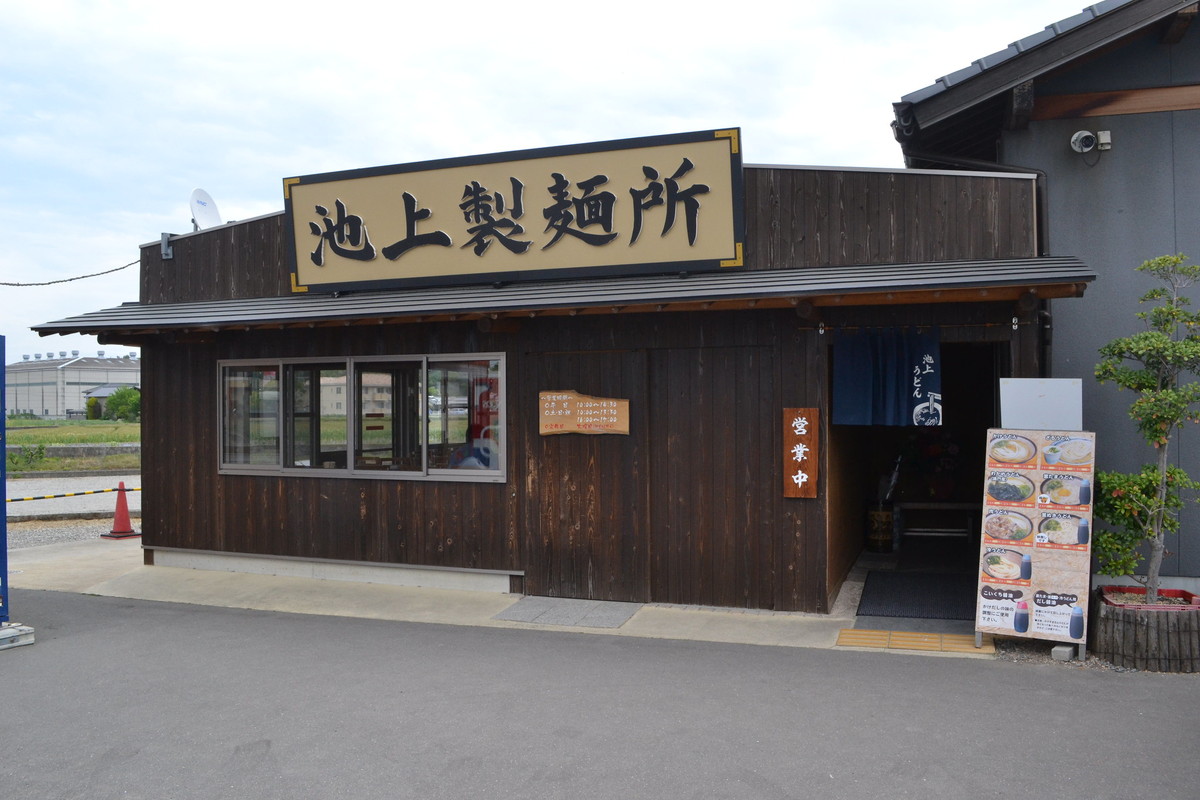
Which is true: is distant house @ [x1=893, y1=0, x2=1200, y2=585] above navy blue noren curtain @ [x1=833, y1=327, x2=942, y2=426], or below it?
above

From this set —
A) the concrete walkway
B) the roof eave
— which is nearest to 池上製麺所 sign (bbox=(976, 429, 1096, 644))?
the concrete walkway

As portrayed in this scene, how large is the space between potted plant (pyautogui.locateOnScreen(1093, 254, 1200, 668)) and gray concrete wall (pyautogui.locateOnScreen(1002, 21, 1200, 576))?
3.54 feet

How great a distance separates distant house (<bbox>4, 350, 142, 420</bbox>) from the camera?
84.3 m

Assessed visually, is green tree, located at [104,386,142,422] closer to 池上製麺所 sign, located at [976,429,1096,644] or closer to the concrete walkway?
the concrete walkway

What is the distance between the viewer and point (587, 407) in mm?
9242

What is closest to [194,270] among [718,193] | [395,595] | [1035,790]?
[395,595]

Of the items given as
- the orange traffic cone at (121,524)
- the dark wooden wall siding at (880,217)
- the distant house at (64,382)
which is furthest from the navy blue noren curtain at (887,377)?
the distant house at (64,382)

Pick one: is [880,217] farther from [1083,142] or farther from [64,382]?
[64,382]

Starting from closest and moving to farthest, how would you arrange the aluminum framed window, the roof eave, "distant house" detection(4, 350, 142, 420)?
the roof eave < the aluminum framed window < "distant house" detection(4, 350, 142, 420)

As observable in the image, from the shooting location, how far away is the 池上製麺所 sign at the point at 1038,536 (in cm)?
702

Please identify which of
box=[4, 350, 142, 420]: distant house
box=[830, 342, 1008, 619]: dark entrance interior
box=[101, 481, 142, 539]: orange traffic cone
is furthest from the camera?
box=[4, 350, 142, 420]: distant house

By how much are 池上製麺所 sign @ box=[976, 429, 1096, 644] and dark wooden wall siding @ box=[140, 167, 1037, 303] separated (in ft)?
6.07

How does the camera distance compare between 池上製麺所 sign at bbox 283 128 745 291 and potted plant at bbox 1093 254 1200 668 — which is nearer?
potted plant at bbox 1093 254 1200 668

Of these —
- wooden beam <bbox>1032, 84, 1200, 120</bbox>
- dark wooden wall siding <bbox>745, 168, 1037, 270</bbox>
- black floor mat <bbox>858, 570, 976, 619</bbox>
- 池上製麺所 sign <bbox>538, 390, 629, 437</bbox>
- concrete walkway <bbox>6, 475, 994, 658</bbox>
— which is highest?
wooden beam <bbox>1032, 84, 1200, 120</bbox>
